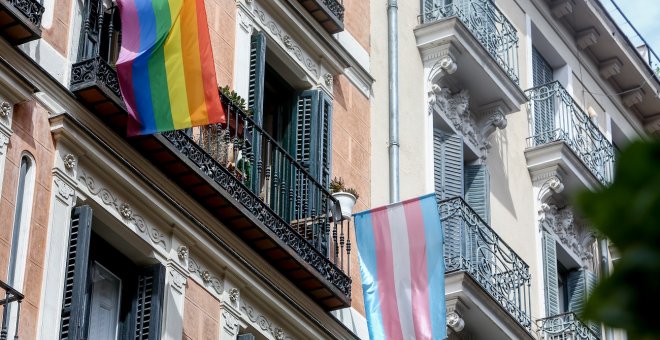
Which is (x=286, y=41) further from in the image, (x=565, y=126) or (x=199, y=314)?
(x=565, y=126)

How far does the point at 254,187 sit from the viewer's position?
12.3 metres

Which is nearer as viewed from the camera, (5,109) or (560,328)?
(5,109)

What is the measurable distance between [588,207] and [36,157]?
797 centimetres

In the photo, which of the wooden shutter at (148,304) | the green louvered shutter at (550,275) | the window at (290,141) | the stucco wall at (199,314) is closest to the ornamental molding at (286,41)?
the window at (290,141)

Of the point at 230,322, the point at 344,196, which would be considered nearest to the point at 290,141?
the point at 344,196

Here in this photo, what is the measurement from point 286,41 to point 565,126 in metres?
7.86

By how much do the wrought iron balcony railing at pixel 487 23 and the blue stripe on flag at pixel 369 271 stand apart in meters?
4.75

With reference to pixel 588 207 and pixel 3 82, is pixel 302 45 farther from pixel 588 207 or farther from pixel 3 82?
pixel 588 207

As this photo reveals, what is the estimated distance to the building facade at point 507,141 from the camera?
16156mm

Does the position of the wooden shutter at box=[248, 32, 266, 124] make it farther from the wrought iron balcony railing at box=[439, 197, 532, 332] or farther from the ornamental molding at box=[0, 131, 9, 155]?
the ornamental molding at box=[0, 131, 9, 155]

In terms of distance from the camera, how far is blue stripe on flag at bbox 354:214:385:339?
1267 centimetres

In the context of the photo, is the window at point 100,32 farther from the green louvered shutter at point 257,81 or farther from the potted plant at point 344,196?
the potted plant at point 344,196

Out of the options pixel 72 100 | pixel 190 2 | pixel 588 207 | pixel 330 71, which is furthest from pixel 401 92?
pixel 588 207

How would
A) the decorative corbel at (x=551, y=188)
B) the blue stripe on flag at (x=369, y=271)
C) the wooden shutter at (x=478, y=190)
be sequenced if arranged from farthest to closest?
1. the decorative corbel at (x=551, y=188)
2. the wooden shutter at (x=478, y=190)
3. the blue stripe on flag at (x=369, y=271)
